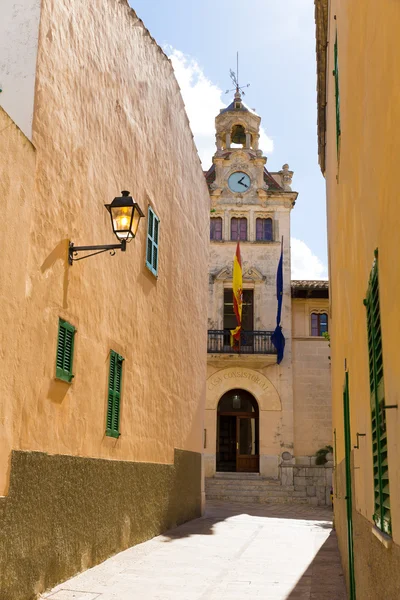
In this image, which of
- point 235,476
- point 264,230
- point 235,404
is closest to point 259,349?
point 235,404

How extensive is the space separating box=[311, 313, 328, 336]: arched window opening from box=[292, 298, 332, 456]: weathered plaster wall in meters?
0.20

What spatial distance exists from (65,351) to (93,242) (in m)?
1.58

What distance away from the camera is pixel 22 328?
598 centimetres

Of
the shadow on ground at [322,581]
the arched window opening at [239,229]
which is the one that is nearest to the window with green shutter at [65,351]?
the shadow on ground at [322,581]

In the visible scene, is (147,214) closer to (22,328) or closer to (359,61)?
(22,328)

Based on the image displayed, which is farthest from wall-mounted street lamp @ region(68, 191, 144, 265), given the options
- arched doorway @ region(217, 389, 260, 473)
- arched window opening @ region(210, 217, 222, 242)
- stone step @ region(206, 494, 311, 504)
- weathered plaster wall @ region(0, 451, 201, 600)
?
arched window opening @ region(210, 217, 222, 242)

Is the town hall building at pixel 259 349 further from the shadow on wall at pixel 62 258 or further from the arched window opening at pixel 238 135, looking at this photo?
the shadow on wall at pixel 62 258

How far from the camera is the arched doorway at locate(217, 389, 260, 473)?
84.7 feet

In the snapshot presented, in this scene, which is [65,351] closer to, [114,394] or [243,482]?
[114,394]

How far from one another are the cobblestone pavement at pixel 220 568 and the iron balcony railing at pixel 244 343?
37.9 feet

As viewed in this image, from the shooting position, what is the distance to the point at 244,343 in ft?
82.9

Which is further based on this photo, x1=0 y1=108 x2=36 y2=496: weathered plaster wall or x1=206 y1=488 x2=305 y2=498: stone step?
x1=206 y1=488 x2=305 y2=498: stone step

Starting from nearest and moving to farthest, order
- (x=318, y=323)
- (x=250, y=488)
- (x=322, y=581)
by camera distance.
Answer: (x=322, y=581), (x=250, y=488), (x=318, y=323)

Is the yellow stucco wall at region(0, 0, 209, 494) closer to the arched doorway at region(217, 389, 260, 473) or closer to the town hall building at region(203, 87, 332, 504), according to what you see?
the town hall building at region(203, 87, 332, 504)
